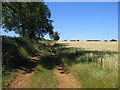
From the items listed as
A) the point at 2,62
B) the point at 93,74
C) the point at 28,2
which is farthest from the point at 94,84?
the point at 28,2

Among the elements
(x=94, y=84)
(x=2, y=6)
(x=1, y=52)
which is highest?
(x=2, y=6)

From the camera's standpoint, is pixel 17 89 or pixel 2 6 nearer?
pixel 17 89

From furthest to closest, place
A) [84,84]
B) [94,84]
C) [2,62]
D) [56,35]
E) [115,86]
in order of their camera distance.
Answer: [56,35] < [2,62] < [84,84] < [94,84] < [115,86]

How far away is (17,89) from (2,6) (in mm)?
9812

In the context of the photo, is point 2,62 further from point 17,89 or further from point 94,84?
point 94,84

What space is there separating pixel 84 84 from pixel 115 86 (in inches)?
53.2

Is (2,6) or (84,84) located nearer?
(84,84)

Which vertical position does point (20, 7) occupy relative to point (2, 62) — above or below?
above

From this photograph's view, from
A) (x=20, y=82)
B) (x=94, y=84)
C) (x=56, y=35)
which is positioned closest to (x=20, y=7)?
(x=20, y=82)

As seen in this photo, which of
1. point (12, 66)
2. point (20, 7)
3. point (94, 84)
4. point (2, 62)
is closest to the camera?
point (94, 84)

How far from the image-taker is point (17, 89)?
6.05 m

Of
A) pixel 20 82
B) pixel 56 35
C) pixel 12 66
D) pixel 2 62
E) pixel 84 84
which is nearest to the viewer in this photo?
pixel 84 84

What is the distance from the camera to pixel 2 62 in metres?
9.34

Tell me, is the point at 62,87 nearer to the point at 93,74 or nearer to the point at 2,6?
the point at 93,74
